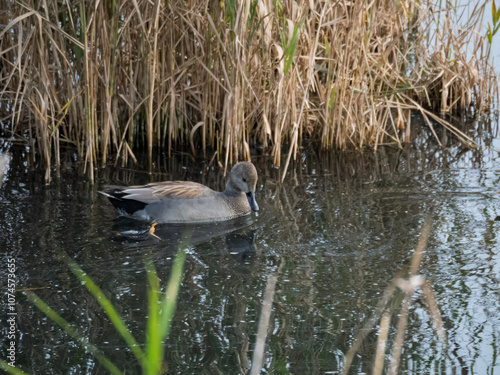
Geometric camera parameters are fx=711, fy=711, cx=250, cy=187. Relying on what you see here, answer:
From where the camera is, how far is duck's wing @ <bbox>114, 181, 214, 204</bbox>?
5363mm

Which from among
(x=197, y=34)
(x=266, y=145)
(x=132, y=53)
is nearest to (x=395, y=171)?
(x=266, y=145)

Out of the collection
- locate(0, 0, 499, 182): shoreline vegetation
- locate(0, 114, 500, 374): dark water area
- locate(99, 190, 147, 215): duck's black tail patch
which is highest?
locate(0, 0, 499, 182): shoreline vegetation

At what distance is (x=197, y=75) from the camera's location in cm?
645

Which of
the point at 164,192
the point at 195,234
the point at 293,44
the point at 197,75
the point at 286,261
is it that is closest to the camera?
the point at 286,261

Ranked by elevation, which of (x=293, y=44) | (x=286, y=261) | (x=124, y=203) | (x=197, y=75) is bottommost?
(x=286, y=261)

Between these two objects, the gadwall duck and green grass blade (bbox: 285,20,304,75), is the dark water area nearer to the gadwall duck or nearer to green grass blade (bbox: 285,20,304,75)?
the gadwall duck

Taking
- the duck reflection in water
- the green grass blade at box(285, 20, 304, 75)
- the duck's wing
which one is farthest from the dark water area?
the green grass blade at box(285, 20, 304, 75)

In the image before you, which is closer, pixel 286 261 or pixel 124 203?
pixel 286 261

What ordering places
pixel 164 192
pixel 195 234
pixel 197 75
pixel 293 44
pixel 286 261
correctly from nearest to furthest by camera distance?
pixel 286 261
pixel 195 234
pixel 293 44
pixel 164 192
pixel 197 75

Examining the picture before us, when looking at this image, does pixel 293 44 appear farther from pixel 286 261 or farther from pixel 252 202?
pixel 286 261

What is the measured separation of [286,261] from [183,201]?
→ 3.89ft

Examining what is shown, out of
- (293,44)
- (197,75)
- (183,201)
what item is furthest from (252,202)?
(197,75)

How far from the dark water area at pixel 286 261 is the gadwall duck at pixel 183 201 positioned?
10 cm

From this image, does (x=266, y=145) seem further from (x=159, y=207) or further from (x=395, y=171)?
(x=159, y=207)
